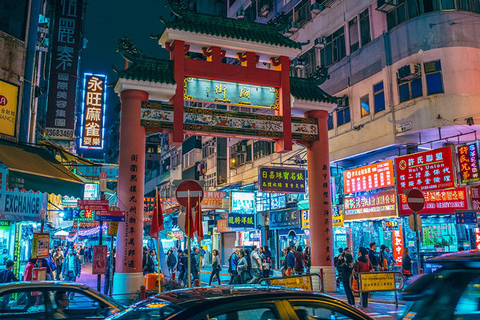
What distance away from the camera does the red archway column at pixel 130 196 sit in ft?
49.7

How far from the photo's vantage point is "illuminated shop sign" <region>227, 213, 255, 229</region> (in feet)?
96.2

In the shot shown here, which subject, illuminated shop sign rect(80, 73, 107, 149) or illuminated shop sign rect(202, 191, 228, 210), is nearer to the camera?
illuminated shop sign rect(80, 73, 107, 149)

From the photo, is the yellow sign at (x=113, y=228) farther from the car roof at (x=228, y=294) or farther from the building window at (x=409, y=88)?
the building window at (x=409, y=88)

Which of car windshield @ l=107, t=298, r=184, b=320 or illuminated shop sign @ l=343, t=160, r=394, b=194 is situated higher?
illuminated shop sign @ l=343, t=160, r=394, b=194

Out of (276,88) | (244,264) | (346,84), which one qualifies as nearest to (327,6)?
(346,84)

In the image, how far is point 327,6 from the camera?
1046 inches

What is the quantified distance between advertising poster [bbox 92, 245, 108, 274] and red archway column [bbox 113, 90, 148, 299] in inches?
31.3

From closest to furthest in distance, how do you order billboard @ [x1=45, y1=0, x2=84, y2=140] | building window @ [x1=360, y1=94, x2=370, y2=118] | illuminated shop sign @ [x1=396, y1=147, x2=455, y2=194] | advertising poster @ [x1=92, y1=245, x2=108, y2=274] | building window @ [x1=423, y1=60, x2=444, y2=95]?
advertising poster @ [x1=92, y1=245, x2=108, y2=274], illuminated shop sign @ [x1=396, y1=147, x2=455, y2=194], building window @ [x1=423, y1=60, x2=444, y2=95], billboard @ [x1=45, y1=0, x2=84, y2=140], building window @ [x1=360, y1=94, x2=370, y2=118]

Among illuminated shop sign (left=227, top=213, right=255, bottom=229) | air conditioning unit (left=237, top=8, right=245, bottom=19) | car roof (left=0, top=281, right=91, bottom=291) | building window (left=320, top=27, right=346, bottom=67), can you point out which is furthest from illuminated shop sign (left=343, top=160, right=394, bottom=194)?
air conditioning unit (left=237, top=8, right=245, bottom=19)

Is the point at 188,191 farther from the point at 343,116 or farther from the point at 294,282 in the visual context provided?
the point at 343,116

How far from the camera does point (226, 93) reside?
17484 mm

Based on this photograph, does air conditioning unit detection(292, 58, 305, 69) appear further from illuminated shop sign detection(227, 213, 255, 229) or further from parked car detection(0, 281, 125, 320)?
parked car detection(0, 281, 125, 320)

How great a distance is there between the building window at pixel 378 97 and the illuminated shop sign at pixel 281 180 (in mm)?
4745

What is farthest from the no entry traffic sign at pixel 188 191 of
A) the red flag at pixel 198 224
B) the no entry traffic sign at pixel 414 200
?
the no entry traffic sign at pixel 414 200
